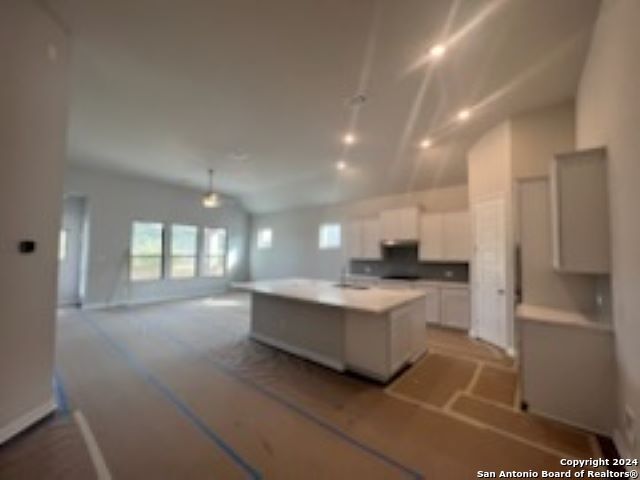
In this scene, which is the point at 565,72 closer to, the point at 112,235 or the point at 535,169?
the point at 535,169

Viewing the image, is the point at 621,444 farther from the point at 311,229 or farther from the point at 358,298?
the point at 311,229

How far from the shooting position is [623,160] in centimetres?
200

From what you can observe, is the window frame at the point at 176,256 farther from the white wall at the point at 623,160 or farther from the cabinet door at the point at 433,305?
the white wall at the point at 623,160

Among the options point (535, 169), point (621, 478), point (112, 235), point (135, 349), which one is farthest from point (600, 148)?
point (112, 235)

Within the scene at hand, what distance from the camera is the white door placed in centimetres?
411

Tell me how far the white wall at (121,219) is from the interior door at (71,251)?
2.90 ft

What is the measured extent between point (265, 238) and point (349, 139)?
20.0 ft

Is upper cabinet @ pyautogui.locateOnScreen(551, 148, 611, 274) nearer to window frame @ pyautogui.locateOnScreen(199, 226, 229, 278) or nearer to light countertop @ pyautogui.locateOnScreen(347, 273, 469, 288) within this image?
light countertop @ pyautogui.locateOnScreen(347, 273, 469, 288)

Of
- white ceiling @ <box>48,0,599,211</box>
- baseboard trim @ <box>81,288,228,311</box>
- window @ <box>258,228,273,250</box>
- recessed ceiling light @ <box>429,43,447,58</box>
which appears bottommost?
baseboard trim @ <box>81,288,228,311</box>

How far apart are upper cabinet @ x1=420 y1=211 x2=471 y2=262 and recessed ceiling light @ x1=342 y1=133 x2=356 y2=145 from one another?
7.73 feet

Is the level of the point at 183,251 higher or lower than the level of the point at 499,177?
lower

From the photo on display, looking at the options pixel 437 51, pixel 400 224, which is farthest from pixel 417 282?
pixel 437 51

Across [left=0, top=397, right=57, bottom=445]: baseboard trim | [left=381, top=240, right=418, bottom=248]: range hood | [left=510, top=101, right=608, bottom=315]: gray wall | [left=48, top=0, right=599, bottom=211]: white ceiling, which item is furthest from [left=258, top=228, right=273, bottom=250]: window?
[left=510, top=101, right=608, bottom=315]: gray wall

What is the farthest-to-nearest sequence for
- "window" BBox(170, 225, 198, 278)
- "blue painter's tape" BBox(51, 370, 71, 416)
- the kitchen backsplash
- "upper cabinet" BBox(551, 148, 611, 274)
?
"window" BBox(170, 225, 198, 278)
the kitchen backsplash
"blue painter's tape" BBox(51, 370, 71, 416)
"upper cabinet" BBox(551, 148, 611, 274)
